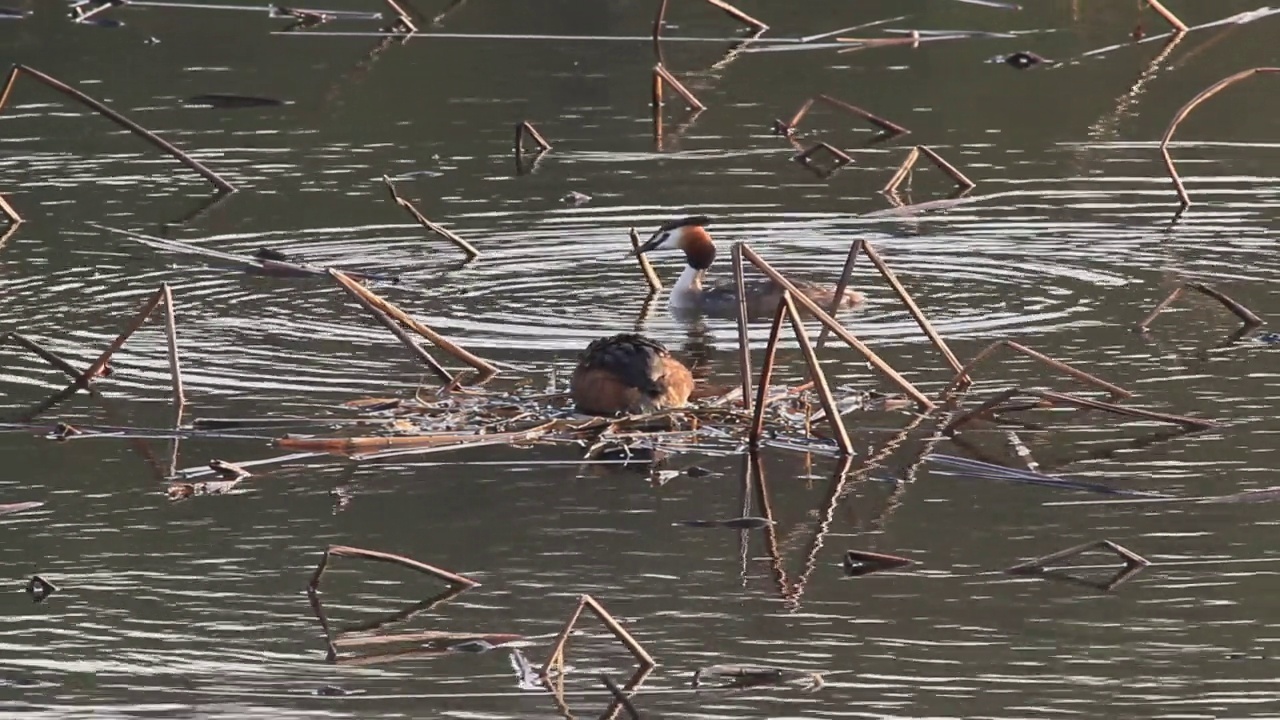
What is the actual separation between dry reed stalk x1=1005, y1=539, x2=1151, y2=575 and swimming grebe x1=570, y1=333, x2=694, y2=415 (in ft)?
7.44

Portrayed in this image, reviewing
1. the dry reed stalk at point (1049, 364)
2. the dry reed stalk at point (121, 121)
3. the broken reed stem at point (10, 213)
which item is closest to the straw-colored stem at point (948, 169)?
the dry reed stalk at point (121, 121)

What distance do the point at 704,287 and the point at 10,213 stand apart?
13.9ft

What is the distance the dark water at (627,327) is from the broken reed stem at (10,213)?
75mm

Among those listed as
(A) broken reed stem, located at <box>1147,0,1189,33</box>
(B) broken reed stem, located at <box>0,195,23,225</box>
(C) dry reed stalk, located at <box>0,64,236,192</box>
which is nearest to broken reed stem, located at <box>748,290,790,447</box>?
(C) dry reed stalk, located at <box>0,64,236,192</box>

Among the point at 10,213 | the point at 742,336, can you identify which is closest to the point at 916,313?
the point at 742,336

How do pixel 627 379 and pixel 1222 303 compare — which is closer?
pixel 627 379

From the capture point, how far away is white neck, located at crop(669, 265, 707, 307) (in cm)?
1228

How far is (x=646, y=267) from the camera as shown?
12430 mm

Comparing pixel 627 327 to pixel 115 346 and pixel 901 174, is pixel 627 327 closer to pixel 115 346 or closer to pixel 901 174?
pixel 115 346

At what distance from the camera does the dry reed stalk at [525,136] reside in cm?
1549

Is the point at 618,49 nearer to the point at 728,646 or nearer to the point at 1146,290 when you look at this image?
the point at 1146,290

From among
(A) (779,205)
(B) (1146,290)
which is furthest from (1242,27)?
(B) (1146,290)

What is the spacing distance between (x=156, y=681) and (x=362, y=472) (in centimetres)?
222

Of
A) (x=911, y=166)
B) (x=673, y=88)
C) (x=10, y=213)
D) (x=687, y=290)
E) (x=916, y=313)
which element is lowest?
(x=10, y=213)
